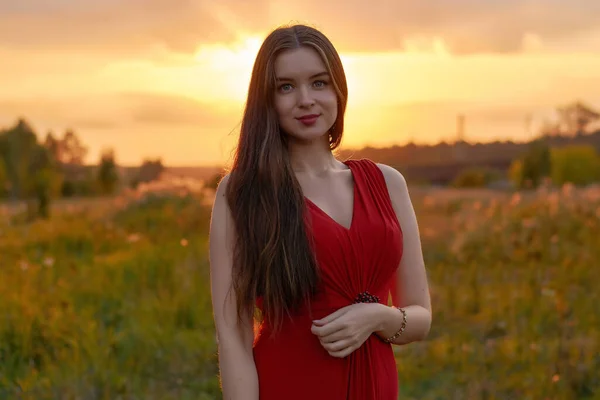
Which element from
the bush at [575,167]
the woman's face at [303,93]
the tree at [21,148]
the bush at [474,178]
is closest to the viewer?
the woman's face at [303,93]

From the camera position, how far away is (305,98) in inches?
90.0

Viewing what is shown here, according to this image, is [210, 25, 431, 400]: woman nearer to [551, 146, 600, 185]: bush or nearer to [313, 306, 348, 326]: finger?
[313, 306, 348, 326]: finger

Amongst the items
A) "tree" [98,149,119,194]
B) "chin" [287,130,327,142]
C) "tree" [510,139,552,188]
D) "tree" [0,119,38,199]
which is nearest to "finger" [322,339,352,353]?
"chin" [287,130,327,142]

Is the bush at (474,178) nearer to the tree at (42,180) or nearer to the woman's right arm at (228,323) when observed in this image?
the tree at (42,180)

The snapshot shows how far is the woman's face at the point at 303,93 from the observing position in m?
2.30

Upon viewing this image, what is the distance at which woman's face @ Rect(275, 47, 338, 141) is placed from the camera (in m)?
2.30

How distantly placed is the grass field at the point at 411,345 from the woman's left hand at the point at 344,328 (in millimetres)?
2938

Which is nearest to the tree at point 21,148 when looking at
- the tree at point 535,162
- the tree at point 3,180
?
the tree at point 3,180

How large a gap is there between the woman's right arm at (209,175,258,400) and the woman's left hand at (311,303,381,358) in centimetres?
23

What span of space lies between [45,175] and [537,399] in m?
18.0

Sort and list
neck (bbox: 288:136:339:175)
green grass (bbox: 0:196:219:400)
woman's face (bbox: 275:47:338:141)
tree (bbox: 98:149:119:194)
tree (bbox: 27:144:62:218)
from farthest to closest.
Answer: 1. tree (bbox: 98:149:119:194)
2. tree (bbox: 27:144:62:218)
3. green grass (bbox: 0:196:219:400)
4. neck (bbox: 288:136:339:175)
5. woman's face (bbox: 275:47:338:141)

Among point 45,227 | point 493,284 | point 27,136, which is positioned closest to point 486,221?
point 493,284

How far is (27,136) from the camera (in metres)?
27.7

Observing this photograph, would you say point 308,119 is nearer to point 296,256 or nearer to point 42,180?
point 296,256
